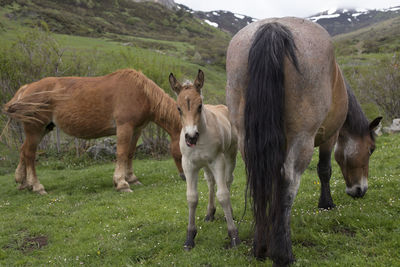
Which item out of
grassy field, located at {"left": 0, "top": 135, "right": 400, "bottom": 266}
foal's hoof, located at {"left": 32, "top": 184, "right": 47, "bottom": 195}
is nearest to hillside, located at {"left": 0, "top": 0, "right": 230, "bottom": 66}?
foal's hoof, located at {"left": 32, "top": 184, "right": 47, "bottom": 195}

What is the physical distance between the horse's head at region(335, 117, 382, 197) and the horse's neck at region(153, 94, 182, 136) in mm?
4473

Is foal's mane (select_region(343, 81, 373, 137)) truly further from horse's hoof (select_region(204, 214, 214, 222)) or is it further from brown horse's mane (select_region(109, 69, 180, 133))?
brown horse's mane (select_region(109, 69, 180, 133))

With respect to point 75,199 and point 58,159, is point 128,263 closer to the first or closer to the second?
point 75,199

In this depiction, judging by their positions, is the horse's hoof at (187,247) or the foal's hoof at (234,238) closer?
the foal's hoof at (234,238)

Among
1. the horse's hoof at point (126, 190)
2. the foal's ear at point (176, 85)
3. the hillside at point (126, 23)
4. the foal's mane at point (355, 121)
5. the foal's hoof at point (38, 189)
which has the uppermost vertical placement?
the hillside at point (126, 23)

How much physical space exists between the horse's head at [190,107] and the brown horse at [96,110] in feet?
14.6

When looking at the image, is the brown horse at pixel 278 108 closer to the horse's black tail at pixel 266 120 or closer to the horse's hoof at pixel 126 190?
the horse's black tail at pixel 266 120

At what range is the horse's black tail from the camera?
10.1 feet

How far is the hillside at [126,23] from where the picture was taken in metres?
60.6

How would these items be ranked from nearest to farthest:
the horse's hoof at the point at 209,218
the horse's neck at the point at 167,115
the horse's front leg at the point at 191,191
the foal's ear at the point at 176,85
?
the foal's ear at the point at 176,85 < the horse's front leg at the point at 191,191 < the horse's hoof at the point at 209,218 < the horse's neck at the point at 167,115

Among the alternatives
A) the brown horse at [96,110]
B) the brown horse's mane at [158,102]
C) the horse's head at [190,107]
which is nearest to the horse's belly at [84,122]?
the brown horse at [96,110]

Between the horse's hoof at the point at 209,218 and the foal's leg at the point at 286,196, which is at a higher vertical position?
the foal's leg at the point at 286,196

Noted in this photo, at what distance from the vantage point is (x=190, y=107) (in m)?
3.91

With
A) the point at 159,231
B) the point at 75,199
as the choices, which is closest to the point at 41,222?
the point at 75,199
